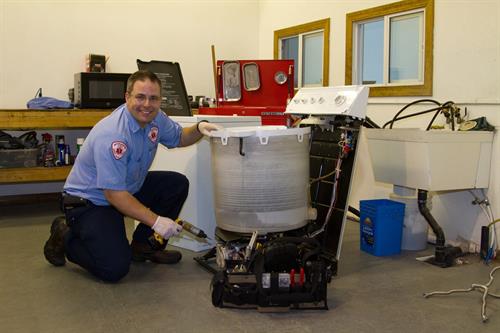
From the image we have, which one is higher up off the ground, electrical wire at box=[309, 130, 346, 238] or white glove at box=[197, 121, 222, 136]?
white glove at box=[197, 121, 222, 136]

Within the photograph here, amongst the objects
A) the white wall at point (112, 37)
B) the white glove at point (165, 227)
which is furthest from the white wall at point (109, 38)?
the white glove at point (165, 227)

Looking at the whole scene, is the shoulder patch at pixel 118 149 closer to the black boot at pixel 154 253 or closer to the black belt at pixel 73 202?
the black belt at pixel 73 202

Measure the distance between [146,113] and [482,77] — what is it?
2057mm

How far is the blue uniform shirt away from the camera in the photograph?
239 centimetres

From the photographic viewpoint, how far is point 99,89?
14.5 ft

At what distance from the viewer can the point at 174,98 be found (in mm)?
3541

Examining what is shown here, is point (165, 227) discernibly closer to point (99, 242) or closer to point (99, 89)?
point (99, 242)

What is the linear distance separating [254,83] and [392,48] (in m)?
1.17

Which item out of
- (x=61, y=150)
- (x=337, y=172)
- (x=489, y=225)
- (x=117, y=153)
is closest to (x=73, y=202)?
(x=117, y=153)

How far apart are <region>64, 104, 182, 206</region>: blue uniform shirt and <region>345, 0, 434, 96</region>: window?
1828 millimetres

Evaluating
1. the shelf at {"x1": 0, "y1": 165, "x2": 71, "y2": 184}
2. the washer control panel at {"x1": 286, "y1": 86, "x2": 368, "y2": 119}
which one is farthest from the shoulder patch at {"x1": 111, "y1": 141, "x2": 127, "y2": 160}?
the shelf at {"x1": 0, "y1": 165, "x2": 71, "y2": 184}

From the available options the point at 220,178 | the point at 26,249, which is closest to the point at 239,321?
the point at 220,178

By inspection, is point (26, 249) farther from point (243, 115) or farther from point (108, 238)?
point (243, 115)

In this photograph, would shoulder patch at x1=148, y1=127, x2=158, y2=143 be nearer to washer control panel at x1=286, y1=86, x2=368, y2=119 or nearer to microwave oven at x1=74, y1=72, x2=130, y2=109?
washer control panel at x1=286, y1=86, x2=368, y2=119
